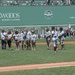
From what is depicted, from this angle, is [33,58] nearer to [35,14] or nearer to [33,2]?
[35,14]

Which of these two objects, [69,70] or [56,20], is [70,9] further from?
[69,70]

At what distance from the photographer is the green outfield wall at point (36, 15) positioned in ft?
186

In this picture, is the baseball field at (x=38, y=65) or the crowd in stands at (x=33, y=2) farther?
the crowd in stands at (x=33, y=2)

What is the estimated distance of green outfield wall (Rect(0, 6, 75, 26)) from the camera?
5684 cm

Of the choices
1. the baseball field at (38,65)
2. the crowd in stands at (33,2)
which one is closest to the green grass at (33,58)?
the baseball field at (38,65)

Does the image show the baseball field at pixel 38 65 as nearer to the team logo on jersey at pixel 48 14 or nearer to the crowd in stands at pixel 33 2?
the crowd in stands at pixel 33 2

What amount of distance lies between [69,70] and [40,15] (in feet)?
147

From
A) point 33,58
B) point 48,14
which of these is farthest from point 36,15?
point 33,58

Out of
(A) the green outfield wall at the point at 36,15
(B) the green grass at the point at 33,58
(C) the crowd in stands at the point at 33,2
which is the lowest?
(A) the green outfield wall at the point at 36,15

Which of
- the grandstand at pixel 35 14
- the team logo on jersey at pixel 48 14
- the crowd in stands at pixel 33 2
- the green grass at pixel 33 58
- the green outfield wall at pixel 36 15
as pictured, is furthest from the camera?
the team logo on jersey at pixel 48 14

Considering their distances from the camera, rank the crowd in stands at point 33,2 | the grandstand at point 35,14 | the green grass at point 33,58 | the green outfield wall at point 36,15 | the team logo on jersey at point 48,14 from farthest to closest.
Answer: the team logo on jersey at point 48,14, the crowd in stands at point 33,2, the green outfield wall at point 36,15, the grandstand at point 35,14, the green grass at point 33,58

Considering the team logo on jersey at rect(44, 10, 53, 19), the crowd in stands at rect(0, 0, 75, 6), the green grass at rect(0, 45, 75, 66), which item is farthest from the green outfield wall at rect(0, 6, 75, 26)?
the green grass at rect(0, 45, 75, 66)

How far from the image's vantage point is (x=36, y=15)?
Answer: 58.2m

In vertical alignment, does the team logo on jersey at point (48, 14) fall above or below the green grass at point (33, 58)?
below
